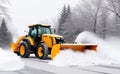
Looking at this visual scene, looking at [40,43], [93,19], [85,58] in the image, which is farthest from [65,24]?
[85,58]

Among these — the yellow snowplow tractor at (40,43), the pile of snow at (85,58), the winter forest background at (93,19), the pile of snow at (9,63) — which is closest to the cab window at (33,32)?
the yellow snowplow tractor at (40,43)

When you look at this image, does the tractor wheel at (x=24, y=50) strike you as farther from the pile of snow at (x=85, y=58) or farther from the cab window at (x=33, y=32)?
the pile of snow at (x=85, y=58)

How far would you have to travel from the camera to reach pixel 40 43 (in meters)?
15.8

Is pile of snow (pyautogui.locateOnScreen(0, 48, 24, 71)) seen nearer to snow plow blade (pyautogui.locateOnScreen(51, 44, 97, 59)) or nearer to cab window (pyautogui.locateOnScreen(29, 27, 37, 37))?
snow plow blade (pyautogui.locateOnScreen(51, 44, 97, 59))

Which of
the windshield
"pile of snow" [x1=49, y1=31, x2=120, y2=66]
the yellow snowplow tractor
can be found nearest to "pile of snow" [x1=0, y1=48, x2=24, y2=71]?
"pile of snow" [x1=49, y1=31, x2=120, y2=66]

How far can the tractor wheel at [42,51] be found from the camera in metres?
15.0

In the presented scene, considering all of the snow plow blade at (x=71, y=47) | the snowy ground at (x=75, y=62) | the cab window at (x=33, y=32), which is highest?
the cab window at (x=33, y=32)

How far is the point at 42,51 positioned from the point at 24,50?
2.10 m

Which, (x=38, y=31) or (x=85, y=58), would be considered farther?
(x=38, y=31)

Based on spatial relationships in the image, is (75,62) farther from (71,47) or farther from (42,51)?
(42,51)

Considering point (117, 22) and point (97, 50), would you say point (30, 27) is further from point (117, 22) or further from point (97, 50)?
point (117, 22)

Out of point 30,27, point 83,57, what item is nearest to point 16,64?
point 83,57

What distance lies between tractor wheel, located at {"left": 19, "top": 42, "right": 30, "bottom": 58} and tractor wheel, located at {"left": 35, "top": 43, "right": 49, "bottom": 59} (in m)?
0.90

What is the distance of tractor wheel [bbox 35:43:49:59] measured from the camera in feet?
49.2
